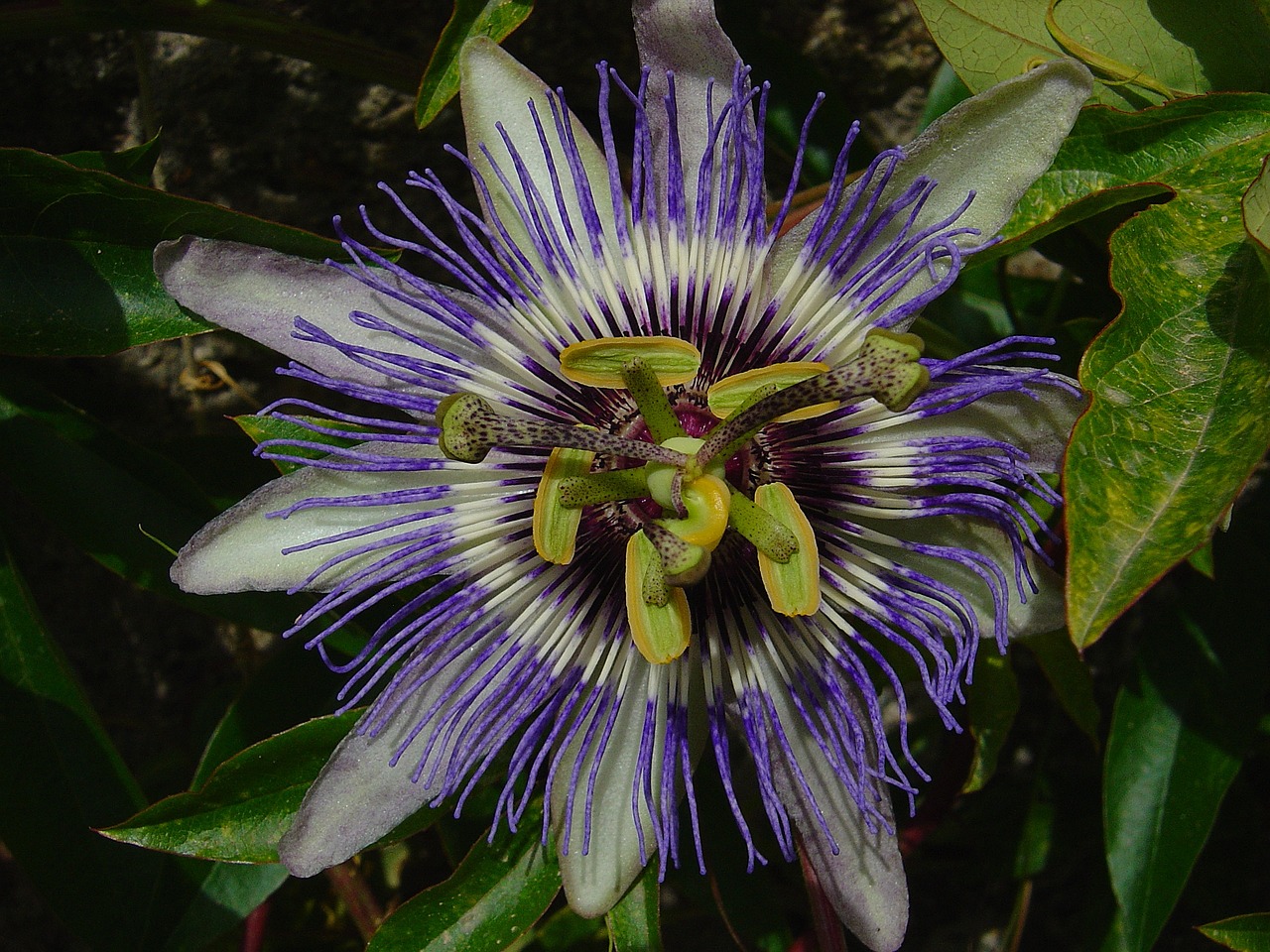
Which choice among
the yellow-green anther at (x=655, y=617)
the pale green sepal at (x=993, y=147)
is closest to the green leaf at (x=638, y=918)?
the yellow-green anther at (x=655, y=617)

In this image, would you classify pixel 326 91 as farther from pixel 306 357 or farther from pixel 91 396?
pixel 306 357

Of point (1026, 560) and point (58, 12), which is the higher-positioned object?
point (1026, 560)

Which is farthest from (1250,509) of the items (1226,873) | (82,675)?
(82,675)

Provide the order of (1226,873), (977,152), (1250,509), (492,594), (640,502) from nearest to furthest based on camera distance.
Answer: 1. (977,152)
2. (492,594)
3. (640,502)
4. (1250,509)
5. (1226,873)

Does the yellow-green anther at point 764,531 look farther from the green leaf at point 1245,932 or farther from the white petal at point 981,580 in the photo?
the green leaf at point 1245,932

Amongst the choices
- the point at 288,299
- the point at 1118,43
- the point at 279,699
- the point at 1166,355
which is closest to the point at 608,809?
the point at 279,699

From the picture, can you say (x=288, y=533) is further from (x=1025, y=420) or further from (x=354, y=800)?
(x=1025, y=420)

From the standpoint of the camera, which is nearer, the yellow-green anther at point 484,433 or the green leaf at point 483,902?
the yellow-green anther at point 484,433
